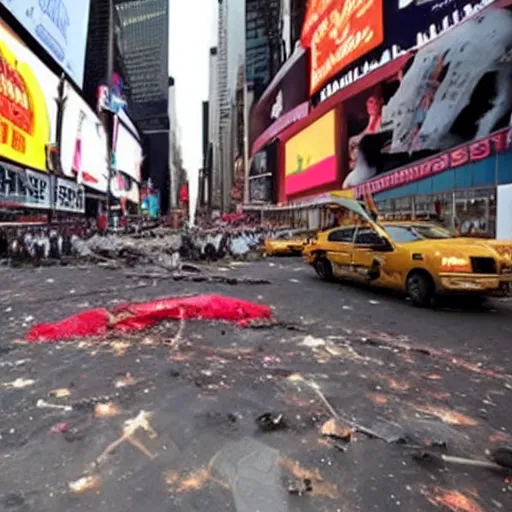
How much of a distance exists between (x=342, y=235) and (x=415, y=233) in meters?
2.45

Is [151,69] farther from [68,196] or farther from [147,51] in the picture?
[68,196]

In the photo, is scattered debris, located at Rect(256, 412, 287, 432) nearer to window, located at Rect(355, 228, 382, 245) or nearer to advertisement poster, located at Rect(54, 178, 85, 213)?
window, located at Rect(355, 228, 382, 245)

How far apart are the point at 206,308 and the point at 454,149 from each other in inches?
805

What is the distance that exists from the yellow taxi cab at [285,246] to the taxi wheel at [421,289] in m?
14.0

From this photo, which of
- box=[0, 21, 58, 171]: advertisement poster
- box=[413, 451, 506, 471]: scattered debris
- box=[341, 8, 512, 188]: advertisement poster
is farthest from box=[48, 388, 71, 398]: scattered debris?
box=[0, 21, 58, 171]: advertisement poster

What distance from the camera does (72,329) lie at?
706 centimetres

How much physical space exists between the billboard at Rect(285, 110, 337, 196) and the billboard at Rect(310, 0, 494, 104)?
10.5 feet

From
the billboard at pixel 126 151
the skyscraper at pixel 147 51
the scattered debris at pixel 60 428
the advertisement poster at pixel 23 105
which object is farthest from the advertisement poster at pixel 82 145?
the skyscraper at pixel 147 51

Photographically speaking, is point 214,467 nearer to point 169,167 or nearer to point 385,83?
point 385,83

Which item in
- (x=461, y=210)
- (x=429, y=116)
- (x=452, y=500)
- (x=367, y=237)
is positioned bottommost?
(x=452, y=500)

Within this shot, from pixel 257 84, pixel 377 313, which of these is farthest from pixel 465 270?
pixel 257 84

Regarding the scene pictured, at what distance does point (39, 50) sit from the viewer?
3903 cm

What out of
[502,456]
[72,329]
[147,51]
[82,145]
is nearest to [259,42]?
[82,145]

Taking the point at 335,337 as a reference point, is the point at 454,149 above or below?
above
